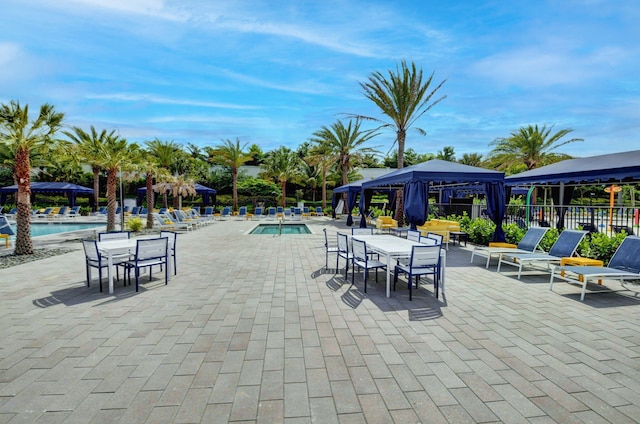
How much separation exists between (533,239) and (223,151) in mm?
26511

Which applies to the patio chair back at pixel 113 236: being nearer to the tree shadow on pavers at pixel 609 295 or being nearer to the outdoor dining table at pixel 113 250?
the outdoor dining table at pixel 113 250

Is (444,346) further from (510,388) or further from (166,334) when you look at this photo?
(166,334)

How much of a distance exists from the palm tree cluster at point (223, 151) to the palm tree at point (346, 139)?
0.07 metres

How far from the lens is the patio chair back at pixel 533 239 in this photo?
8000mm

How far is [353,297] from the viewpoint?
562cm

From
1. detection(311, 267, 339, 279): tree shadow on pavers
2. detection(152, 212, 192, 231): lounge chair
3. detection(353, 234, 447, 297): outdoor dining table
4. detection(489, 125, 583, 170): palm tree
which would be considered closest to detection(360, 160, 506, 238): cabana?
detection(353, 234, 447, 297): outdoor dining table

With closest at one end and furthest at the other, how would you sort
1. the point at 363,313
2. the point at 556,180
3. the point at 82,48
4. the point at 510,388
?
the point at 510,388 → the point at 363,313 → the point at 82,48 → the point at 556,180

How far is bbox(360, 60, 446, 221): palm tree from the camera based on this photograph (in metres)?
16.6

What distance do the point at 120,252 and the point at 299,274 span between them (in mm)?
3388

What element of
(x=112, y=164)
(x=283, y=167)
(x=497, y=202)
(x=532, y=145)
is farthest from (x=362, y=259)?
(x=283, y=167)

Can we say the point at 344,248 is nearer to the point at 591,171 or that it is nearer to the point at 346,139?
the point at 591,171

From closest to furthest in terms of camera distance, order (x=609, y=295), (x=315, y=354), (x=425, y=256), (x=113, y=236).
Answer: (x=315, y=354), (x=425, y=256), (x=609, y=295), (x=113, y=236)

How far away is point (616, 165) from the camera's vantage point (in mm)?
8656

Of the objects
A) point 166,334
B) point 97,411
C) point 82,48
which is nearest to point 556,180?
point 166,334
